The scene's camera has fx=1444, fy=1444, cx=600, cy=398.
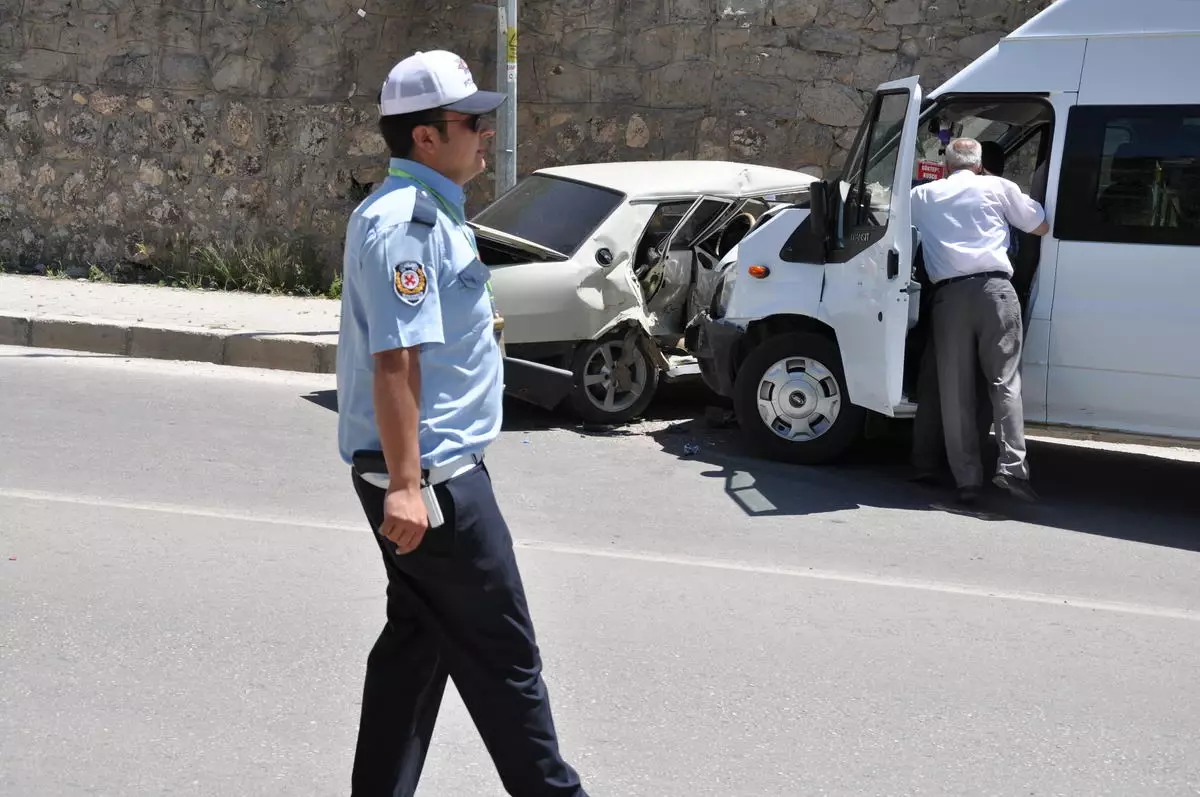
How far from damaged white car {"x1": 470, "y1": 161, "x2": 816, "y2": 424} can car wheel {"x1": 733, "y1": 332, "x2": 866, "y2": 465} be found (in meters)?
0.76

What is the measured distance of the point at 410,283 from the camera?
282cm

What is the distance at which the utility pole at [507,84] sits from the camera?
1084 cm

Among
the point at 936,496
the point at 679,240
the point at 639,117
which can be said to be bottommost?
the point at 936,496

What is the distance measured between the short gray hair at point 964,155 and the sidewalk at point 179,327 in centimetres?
484

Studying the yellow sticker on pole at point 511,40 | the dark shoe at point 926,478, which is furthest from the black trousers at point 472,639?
the yellow sticker on pole at point 511,40

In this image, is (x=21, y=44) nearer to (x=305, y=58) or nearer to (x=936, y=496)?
(x=305, y=58)

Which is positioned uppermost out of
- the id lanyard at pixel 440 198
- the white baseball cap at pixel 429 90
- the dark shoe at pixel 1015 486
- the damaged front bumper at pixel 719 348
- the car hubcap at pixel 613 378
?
the white baseball cap at pixel 429 90

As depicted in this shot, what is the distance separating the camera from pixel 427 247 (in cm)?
286

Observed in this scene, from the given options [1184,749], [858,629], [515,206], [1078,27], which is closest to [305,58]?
[515,206]

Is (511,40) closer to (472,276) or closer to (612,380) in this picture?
(612,380)

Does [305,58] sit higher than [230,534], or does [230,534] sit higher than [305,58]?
[305,58]

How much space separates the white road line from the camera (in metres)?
5.67

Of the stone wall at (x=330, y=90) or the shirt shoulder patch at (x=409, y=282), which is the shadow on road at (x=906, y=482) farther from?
the shirt shoulder patch at (x=409, y=282)

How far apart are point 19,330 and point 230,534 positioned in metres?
5.75
